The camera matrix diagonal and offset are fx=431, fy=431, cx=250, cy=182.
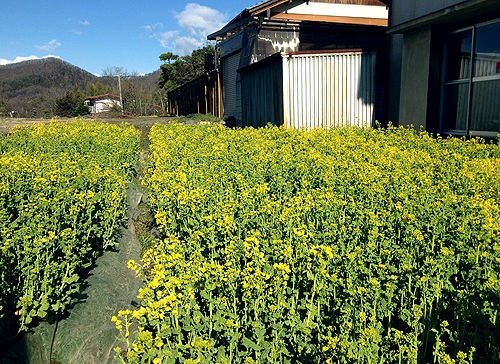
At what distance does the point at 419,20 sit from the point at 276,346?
30.8 feet

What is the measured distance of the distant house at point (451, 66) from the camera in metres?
8.80

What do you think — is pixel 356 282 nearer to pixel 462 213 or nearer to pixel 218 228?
pixel 218 228

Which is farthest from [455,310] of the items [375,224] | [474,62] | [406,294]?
[474,62]

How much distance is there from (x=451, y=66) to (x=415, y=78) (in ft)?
3.03

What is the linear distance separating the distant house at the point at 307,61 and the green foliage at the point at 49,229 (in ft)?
20.6

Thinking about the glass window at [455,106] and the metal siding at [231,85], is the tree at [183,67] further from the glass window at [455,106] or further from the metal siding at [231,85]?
the glass window at [455,106]

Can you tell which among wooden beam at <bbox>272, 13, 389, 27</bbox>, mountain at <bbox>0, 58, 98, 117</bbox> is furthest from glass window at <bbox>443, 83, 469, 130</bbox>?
mountain at <bbox>0, 58, 98, 117</bbox>

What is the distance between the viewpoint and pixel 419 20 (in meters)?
9.80

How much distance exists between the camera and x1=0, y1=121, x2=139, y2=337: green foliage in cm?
333

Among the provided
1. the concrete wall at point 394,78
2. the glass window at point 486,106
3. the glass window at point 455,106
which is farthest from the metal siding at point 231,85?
the glass window at point 486,106

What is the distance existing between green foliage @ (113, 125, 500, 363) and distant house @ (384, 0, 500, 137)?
11.5 ft

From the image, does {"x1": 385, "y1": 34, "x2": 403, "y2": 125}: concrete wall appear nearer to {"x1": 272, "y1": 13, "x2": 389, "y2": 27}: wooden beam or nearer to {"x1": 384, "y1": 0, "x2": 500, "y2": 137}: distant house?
{"x1": 384, "y1": 0, "x2": 500, "y2": 137}: distant house

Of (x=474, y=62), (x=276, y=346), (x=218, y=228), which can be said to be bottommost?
(x=276, y=346)

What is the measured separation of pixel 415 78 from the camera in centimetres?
1086
